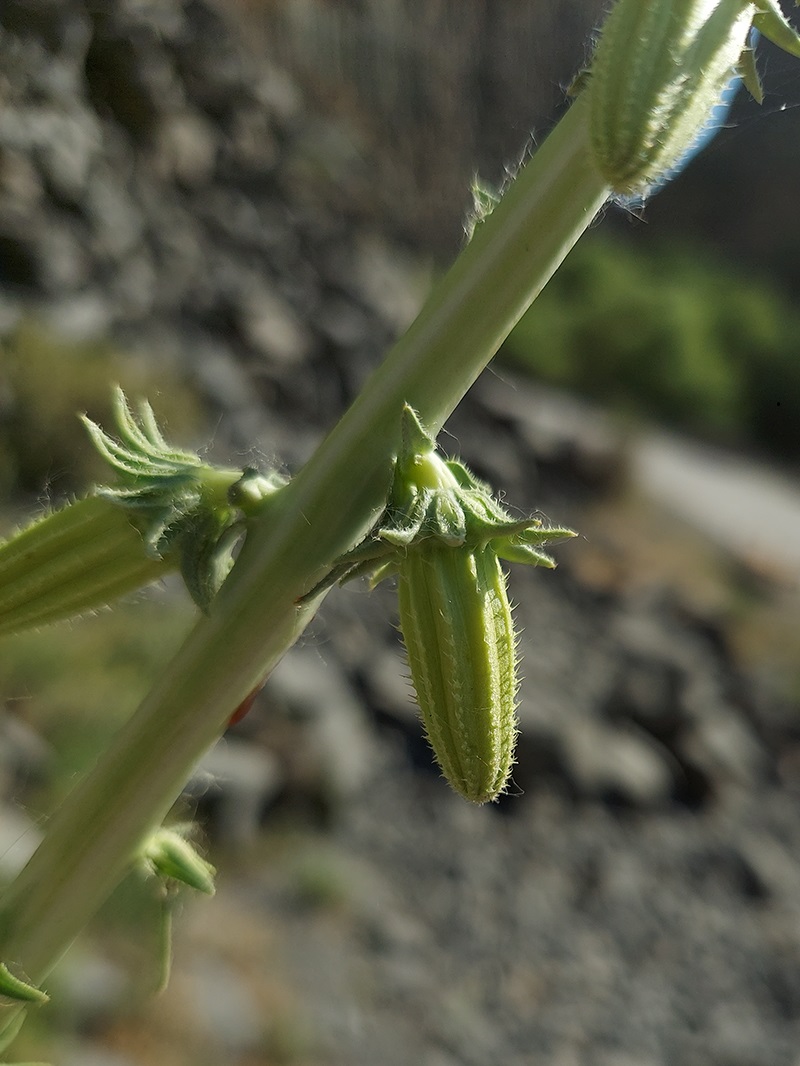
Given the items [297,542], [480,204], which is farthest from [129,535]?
[480,204]

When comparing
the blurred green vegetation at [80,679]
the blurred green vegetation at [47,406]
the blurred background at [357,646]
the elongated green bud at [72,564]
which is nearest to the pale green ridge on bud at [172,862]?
the elongated green bud at [72,564]

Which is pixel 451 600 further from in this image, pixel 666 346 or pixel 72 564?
pixel 666 346

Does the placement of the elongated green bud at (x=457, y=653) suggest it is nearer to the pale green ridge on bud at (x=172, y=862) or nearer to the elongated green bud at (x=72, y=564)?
the elongated green bud at (x=72, y=564)

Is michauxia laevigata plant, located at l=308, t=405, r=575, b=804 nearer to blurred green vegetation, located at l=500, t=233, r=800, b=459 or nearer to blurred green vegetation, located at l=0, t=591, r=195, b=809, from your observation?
blurred green vegetation, located at l=0, t=591, r=195, b=809

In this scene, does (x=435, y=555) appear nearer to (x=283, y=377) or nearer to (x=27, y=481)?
(x=27, y=481)

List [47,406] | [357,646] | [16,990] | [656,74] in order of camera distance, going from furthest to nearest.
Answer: [357,646], [47,406], [16,990], [656,74]

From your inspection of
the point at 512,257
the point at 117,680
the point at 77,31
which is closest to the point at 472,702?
the point at 512,257

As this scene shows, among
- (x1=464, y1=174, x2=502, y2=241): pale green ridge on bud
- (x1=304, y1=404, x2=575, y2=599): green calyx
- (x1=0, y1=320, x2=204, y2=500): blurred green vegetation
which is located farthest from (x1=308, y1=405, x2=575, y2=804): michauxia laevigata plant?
(x1=0, y1=320, x2=204, y2=500): blurred green vegetation
